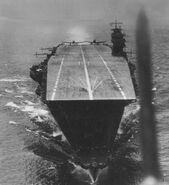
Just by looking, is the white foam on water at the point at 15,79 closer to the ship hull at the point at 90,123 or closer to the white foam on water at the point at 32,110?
the white foam on water at the point at 32,110

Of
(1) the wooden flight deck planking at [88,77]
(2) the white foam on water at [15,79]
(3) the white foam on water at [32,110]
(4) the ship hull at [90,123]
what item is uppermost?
(1) the wooden flight deck planking at [88,77]

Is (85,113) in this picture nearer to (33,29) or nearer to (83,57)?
(83,57)

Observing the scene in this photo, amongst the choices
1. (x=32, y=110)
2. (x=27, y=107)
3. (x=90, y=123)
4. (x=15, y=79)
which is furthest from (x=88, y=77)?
(x=15, y=79)

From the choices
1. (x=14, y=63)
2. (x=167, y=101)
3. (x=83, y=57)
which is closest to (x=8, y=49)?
(x=14, y=63)

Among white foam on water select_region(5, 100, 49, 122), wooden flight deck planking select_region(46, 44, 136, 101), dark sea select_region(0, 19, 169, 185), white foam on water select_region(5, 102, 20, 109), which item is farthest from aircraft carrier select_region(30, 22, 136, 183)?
white foam on water select_region(5, 102, 20, 109)

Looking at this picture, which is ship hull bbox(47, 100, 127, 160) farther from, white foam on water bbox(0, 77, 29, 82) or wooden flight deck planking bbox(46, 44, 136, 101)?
white foam on water bbox(0, 77, 29, 82)

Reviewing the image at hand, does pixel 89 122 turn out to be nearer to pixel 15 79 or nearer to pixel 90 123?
pixel 90 123

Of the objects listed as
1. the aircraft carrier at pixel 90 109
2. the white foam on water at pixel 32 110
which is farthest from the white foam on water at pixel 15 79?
the aircraft carrier at pixel 90 109
